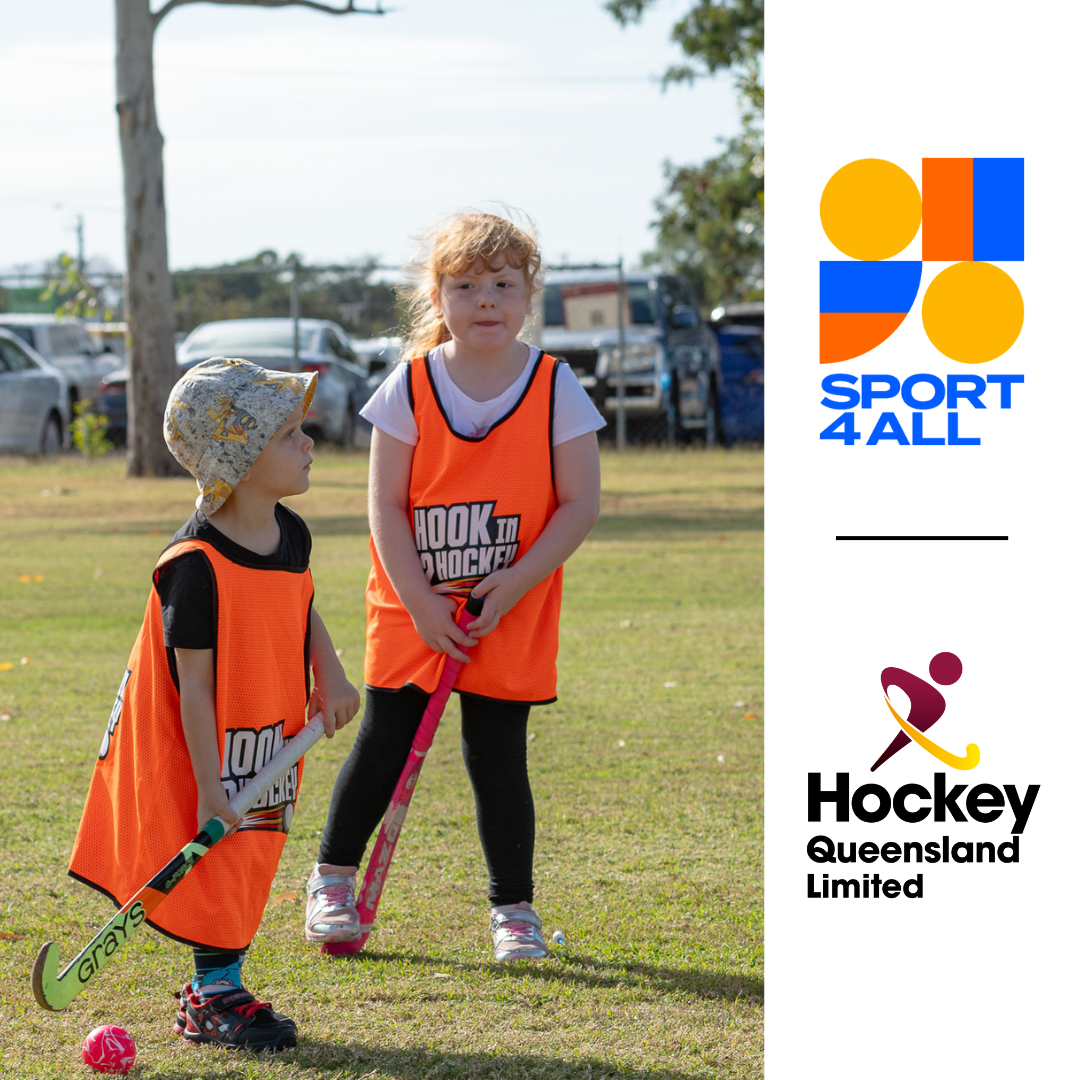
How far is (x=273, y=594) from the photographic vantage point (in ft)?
9.32

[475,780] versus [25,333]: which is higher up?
[25,333]

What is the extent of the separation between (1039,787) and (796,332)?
0.72m

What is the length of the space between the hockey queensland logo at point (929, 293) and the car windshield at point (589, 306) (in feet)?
52.8

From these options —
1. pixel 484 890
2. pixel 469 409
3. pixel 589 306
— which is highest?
pixel 589 306

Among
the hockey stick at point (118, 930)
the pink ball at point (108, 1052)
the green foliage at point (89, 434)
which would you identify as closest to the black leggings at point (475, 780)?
the hockey stick at point (118, 930)

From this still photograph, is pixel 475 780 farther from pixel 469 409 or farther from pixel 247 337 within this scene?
pixel 247 337

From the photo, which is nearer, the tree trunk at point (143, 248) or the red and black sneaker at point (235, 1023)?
the red and black sneaker at point (235, 1023)

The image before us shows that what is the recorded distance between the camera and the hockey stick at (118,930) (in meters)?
2.57

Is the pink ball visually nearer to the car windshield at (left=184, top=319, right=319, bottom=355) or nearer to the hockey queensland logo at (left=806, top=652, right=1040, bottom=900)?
the hockey queensland logo at (left=806, top=652, right=1040, bottom=900)

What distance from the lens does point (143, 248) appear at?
53.6 ft

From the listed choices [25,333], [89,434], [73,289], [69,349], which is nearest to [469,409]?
[73,289]

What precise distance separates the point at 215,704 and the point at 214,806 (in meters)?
0.18

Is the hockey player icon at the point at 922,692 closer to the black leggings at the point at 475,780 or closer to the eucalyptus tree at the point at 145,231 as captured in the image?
the black leggings at the point at 475,780

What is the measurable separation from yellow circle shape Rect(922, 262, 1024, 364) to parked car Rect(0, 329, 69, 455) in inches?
641
